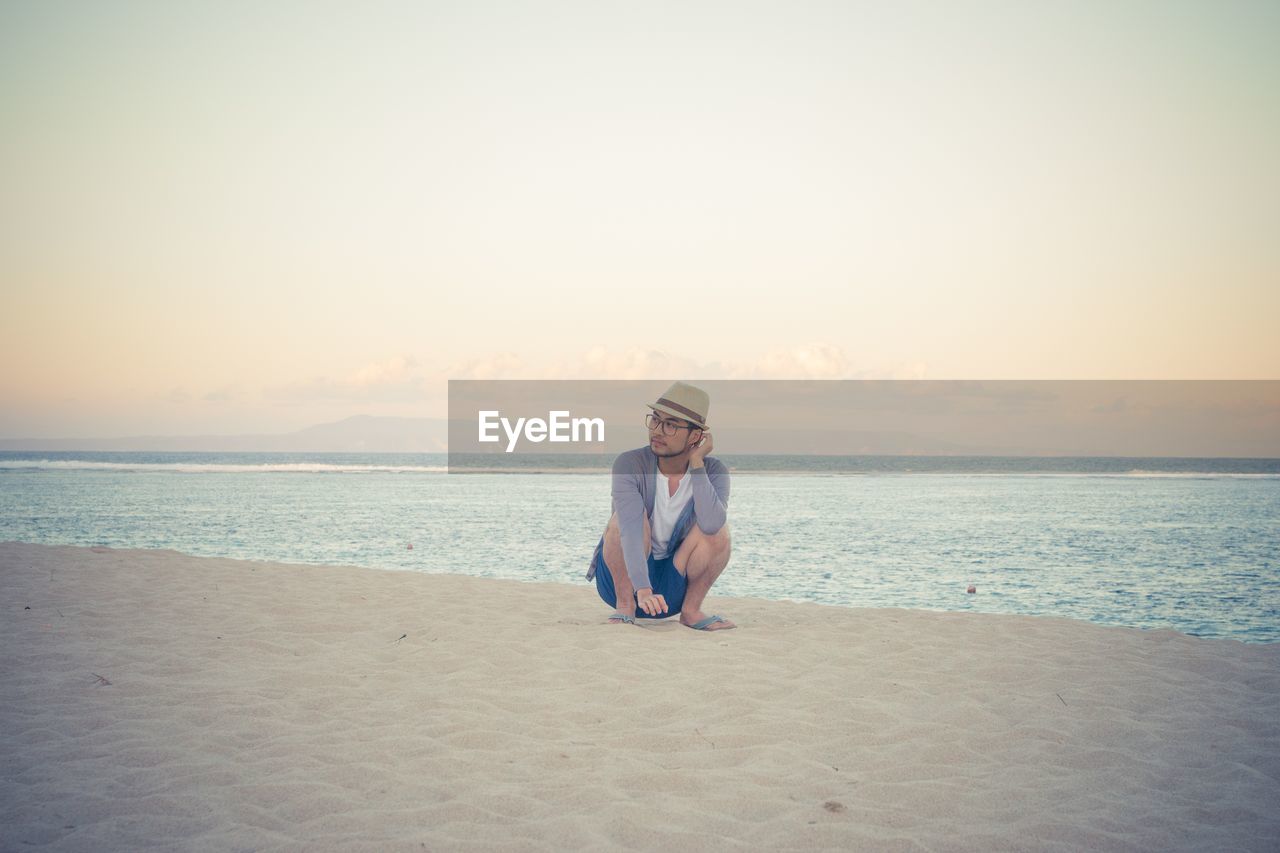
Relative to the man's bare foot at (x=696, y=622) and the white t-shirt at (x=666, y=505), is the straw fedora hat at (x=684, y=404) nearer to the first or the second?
the white t-shirt at (x=666, y=505)

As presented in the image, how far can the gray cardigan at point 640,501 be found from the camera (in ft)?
19.0

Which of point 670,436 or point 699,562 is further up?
point 670,436

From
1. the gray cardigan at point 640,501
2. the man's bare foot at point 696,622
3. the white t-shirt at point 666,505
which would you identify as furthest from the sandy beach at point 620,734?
the white t-shirt at point 666,505

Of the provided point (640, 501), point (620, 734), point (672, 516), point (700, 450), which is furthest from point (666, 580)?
point (620, 734)

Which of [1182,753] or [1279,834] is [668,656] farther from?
[1279,834]

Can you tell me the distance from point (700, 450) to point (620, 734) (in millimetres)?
2236

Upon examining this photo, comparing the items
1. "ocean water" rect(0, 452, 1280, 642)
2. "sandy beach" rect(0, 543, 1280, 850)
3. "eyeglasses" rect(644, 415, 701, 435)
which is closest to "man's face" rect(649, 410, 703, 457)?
"eyeglasses" rect(644, 415, 701, 435)

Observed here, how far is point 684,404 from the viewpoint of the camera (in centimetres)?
565

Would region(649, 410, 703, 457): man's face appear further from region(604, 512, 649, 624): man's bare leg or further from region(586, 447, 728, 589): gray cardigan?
region(604, 512, 649, 624): man's bare leg

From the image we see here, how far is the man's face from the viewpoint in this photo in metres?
5.70

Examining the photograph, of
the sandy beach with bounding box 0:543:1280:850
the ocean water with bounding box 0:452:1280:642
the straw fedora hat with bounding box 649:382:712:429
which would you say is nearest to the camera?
the sandy beach with bounding box 0:543:1280:850

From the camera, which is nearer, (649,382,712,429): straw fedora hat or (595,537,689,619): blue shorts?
(649,382,712,429): straw fedora hat

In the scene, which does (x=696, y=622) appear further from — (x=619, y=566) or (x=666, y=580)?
(x=619, y=566)

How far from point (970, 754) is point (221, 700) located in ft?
12.0
